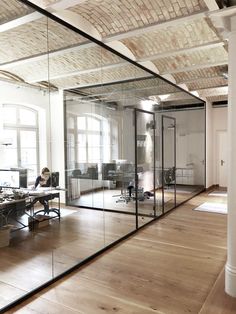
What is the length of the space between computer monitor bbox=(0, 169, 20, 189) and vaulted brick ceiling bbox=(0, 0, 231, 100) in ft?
3.50

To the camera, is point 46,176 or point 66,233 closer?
point 46,176

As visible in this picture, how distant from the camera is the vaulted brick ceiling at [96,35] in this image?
2.96m

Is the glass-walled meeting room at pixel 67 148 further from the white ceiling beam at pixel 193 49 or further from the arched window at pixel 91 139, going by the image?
the white ceiling beam at pixel 193 49

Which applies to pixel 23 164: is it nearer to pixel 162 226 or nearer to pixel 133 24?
pixel 133 24

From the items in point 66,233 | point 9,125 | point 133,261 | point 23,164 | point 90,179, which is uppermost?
point 9,125

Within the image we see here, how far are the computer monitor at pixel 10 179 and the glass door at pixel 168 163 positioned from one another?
149 inches

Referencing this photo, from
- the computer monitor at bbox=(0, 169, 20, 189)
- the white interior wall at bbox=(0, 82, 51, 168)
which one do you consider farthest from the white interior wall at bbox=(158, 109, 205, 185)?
the computer monitor at bbox=(0, 169, 20, 189)

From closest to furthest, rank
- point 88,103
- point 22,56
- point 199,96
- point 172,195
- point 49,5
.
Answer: point 49,5 → point 22,56 → point 88,103 → point 172,195 → point 199,96

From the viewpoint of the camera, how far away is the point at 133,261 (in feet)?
11.6

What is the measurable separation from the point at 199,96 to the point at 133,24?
5334 mm

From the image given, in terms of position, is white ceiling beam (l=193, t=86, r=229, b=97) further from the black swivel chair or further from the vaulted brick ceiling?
the black swivel chair

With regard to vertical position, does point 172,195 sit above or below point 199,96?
below

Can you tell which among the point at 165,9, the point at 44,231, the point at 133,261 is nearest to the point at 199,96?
the point at 165,9

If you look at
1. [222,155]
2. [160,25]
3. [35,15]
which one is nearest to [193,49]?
[160,25]
